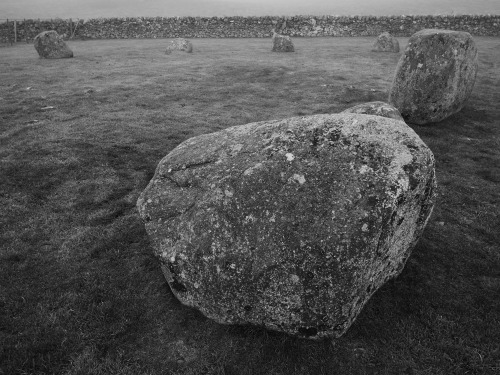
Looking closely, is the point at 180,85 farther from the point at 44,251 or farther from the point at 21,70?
the point at 44,251

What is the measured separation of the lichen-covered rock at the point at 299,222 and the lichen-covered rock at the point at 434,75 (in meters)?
7.52

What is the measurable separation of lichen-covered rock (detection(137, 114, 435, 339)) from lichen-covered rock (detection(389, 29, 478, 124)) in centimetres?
752

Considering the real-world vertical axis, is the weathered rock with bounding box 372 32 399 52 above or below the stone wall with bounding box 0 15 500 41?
below

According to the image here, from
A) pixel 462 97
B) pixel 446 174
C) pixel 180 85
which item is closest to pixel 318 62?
pixel 180 85

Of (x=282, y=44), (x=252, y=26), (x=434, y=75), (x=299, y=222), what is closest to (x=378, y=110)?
(x=434, y=75)

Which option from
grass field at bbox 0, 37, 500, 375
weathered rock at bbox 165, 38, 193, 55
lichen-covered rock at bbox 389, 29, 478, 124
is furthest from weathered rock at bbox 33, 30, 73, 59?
lichen-covered rock at bbox 389, 29, 478, 124

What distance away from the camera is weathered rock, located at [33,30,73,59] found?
76.5 ft

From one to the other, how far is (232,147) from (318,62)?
63.0ft

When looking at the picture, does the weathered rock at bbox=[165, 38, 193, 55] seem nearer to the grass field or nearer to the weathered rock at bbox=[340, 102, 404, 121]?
the grass field

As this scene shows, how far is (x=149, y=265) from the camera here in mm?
5676

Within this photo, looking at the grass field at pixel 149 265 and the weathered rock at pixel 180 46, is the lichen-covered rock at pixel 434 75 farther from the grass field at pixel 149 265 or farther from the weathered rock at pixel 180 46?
the weathered rock at pixel 180 46

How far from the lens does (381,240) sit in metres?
3.99

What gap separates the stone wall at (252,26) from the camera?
3472 cm

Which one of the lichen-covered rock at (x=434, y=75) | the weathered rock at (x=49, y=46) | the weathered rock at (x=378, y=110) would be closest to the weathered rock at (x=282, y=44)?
the weathered rock at (x=49, y=46)
